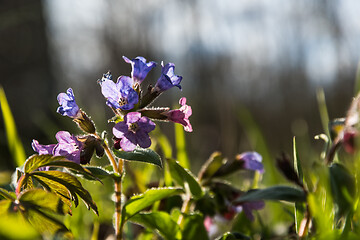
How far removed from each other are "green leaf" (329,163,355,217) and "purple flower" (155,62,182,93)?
1.01 feet

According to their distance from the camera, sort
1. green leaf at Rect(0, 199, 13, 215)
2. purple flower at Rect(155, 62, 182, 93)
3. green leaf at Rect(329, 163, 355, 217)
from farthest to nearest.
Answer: purple flower at Rect(155, 62, 182, 93), green leaf at Rect(329, 163, 355, 217), green leaf at Rect(0, 199, 13, 215)

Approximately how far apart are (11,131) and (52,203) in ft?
2.60

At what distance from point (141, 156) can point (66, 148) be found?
5.5 inches

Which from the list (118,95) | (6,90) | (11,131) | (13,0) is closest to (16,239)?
(118,95)

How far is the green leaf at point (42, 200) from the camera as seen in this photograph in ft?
1.72

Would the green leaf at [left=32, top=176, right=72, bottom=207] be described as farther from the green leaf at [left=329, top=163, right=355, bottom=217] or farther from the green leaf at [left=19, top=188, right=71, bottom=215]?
the green leaf at [left=329, top=163, right=355, bottom=217]

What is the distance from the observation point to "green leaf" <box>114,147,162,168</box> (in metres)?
0.65

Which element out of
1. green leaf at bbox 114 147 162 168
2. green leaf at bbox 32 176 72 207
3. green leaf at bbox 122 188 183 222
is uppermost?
green leaf at bbox 114 147 162 168

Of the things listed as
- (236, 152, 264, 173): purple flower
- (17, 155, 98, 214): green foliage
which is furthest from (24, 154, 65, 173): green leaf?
(236, 152, 264, 173): purple flower

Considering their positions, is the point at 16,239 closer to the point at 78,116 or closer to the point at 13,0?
the point at 78,116

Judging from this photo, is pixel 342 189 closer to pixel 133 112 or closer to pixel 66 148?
pixel 133 112

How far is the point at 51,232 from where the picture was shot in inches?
21.2

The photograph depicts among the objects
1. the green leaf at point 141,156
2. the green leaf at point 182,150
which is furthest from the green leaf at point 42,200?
the green leaf at point 182,150

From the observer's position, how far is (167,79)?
2.34 feet
